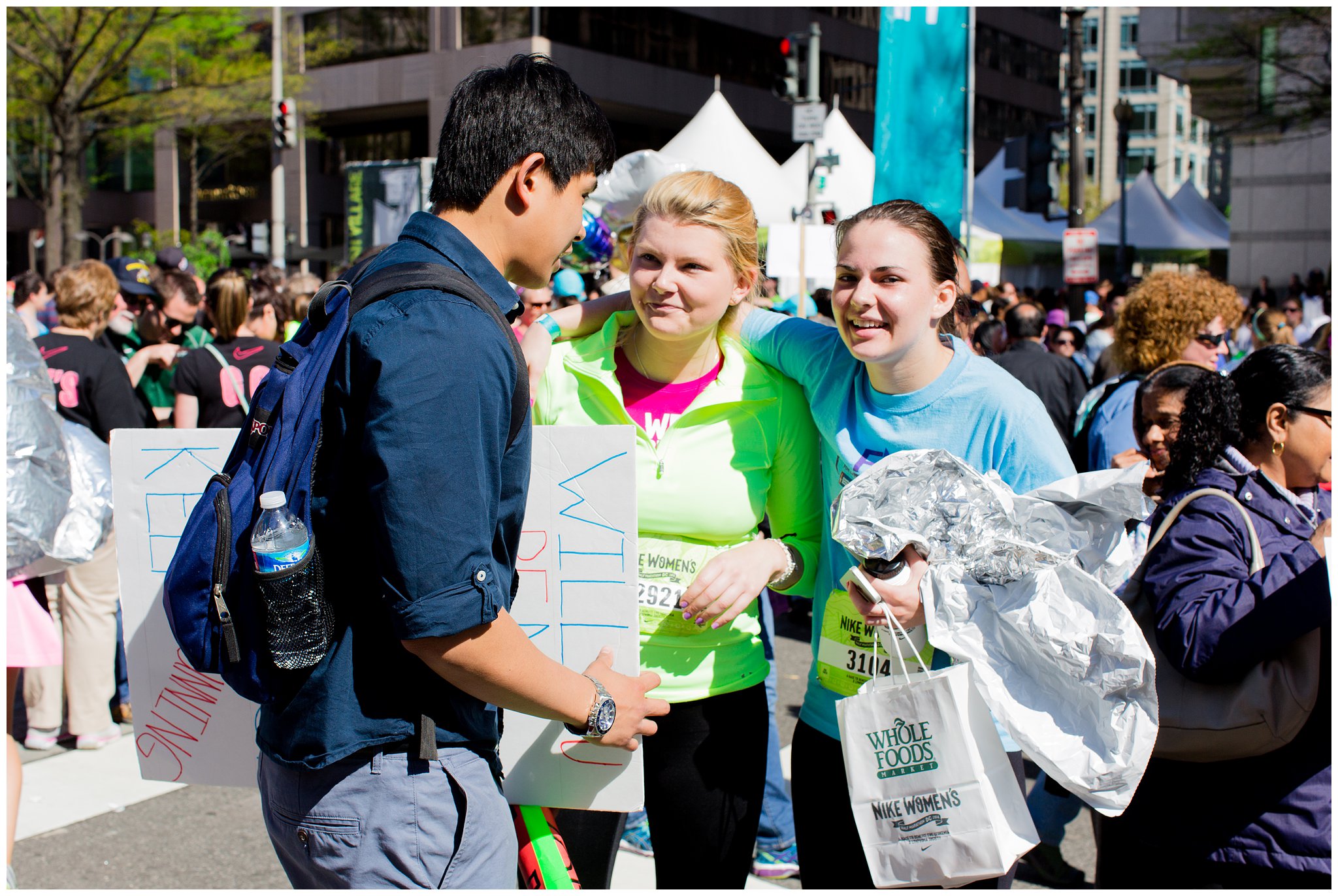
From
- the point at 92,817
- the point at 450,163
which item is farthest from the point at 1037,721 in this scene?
the point at 92,817

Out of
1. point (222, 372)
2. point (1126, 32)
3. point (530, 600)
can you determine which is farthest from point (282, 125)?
point (1126, 32)

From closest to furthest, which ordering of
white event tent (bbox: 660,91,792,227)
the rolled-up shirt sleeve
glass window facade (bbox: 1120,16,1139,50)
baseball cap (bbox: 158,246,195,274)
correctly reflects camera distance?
the rolled-up shirt sleeve < baseball cap (bbox: 158,246,195,274) < white event tent (bbox: 660,91,792,227) < glass window facade (bbox: 1120,16,1139,50)

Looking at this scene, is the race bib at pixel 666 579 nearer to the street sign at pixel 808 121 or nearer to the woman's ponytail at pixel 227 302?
the woman's ponytail at pixel 227 302

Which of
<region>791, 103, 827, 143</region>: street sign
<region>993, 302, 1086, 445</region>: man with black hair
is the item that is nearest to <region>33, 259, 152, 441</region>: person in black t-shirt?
<region>993, 302, 1086, 445</region>: man with black hair

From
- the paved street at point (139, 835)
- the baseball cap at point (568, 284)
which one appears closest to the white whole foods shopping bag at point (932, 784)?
the paved street at point (139, 835)

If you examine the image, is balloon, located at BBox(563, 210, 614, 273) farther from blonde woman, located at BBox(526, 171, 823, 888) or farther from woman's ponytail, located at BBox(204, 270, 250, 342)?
blonde woman, located at BBox(526, 171, 823, 888)

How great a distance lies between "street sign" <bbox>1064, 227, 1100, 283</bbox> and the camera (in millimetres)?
13141

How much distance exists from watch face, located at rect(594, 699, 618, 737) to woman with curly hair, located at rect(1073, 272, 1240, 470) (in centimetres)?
329

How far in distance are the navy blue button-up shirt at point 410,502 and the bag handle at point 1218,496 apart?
149 centimetres

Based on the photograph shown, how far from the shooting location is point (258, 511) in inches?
61.7

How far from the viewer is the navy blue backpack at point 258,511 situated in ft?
5.07

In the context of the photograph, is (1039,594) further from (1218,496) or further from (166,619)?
(166,619)

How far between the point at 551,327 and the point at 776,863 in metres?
2.20

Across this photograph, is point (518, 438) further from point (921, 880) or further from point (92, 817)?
point (92, 817)
